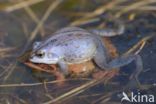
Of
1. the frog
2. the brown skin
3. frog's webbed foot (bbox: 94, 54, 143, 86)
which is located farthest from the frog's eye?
frog's webbed foot (bbox: 94, 54, 143, 86)

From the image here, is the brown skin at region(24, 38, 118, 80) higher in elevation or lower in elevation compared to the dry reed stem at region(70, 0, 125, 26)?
lower

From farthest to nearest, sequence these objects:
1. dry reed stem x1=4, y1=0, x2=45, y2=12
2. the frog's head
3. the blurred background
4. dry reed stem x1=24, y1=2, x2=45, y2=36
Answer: dry reed stem x1=4, y1=0, x2=45, y2=12 → dry reed stem x1=24, y1=2, x2=45, y2=36 → the frog's head → the blurred background

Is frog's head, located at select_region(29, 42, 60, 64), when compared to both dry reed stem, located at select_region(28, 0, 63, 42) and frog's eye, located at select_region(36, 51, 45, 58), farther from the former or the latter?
dry reed stem, located at select_region(28, 0, 63, 42)

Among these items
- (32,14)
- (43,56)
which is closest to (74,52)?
(43,56)

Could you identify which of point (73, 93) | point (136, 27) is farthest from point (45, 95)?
point (136, 27)

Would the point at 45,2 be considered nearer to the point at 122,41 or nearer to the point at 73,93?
the point at 122,41

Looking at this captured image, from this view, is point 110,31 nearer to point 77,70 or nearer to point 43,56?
point 77,70

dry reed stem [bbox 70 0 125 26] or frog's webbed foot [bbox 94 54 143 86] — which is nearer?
frog's webbed foot [bbox 94 54 143 86]

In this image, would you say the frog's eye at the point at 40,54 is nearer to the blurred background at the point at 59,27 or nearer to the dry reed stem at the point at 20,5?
the blurred background at the point at 59,27

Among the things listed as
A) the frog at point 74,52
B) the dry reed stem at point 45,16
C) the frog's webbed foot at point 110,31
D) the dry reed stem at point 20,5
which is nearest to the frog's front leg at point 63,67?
the frog at point 74,52
